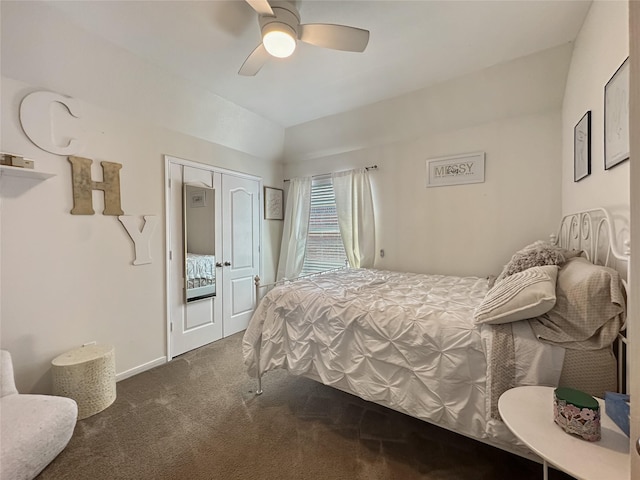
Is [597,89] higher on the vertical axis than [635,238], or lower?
higher

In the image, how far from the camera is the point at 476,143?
3062 mm

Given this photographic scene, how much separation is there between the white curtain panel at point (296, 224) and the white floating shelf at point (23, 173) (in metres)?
2.79

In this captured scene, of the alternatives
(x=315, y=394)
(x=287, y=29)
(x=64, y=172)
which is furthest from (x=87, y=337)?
(x=287, y=29)

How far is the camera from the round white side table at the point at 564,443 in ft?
2.70

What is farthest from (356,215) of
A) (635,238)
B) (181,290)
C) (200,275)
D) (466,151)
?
(635,238)

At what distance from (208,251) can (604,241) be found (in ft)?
11.5

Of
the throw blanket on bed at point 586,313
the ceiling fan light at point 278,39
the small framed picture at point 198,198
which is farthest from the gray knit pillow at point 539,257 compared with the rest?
the small framed picture at point 198,198

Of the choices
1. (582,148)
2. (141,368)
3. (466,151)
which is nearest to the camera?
(582,148)

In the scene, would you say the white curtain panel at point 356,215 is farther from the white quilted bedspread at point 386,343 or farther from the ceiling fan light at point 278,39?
the ceiling fan light at point 278,39

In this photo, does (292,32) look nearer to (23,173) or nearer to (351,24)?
(351,24)

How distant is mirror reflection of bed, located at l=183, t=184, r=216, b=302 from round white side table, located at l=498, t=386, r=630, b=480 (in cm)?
303

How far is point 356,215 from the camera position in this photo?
149 inches

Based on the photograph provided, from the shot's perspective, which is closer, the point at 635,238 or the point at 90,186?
the point at 635,238

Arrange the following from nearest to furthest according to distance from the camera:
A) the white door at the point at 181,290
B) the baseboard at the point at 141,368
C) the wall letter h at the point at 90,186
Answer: the wall letter h at the point at 90,186 < the baseboard at the point at 141,368 < the white door at the point at 181,290
